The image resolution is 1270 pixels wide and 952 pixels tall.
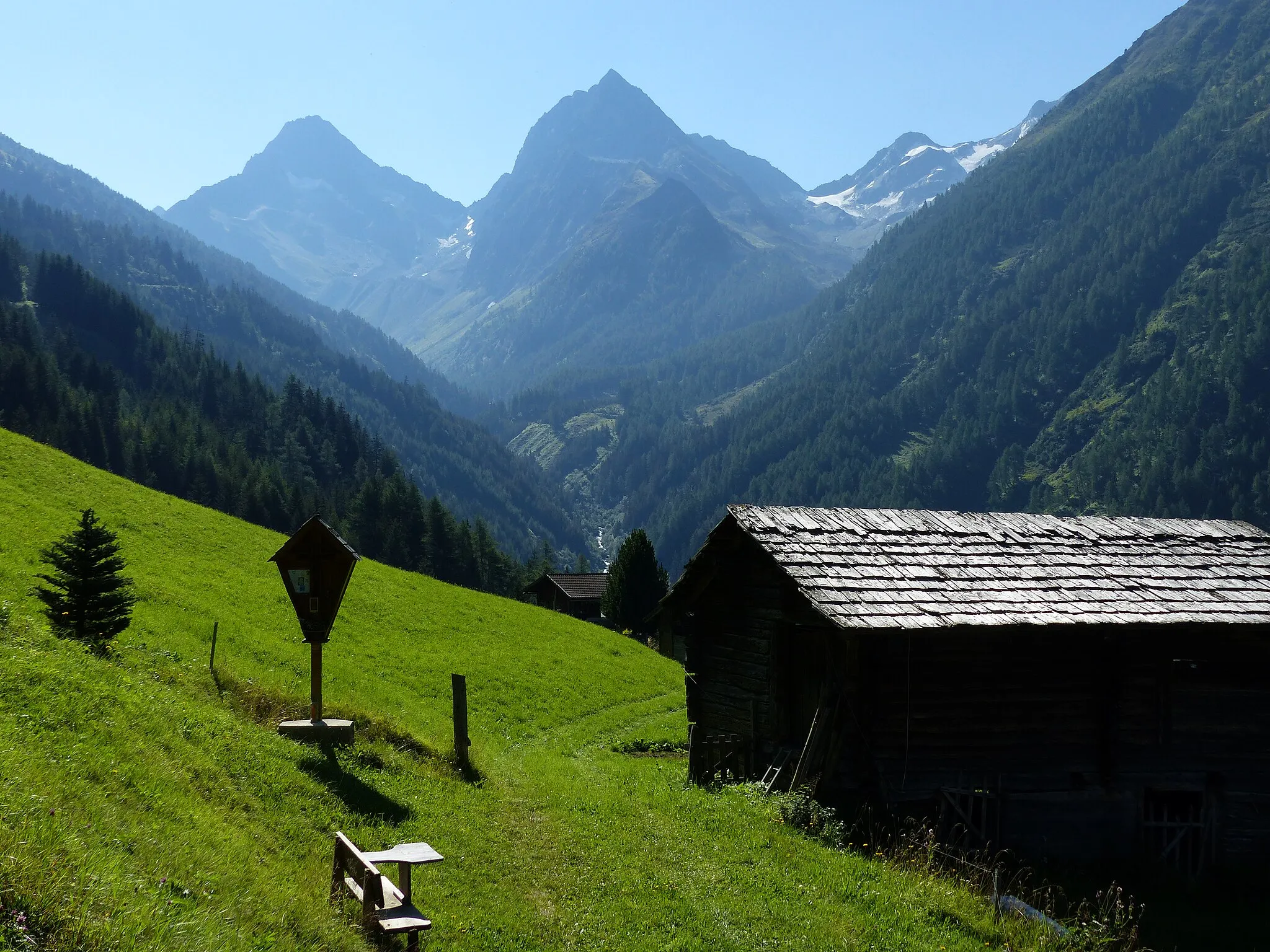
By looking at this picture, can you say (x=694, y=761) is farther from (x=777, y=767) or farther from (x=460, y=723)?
(x=460, y=723)

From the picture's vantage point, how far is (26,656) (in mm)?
12172

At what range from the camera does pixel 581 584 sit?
93938 mm

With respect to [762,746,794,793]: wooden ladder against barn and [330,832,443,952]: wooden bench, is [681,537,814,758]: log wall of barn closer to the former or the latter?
[762,746,794,793]: wooden ladder against barn

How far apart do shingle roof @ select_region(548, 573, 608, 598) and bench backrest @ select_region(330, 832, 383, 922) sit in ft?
262

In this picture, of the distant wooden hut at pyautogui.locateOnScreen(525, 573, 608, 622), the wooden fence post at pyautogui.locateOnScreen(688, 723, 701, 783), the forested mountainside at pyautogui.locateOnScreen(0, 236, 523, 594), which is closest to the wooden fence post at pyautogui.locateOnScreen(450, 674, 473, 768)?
the wooden fence post at pyautogui.locateOnScreen(688, 723, 701, 783)

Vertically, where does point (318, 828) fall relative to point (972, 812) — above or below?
above

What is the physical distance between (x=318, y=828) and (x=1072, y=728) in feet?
49.5

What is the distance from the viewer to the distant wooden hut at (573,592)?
9106cm

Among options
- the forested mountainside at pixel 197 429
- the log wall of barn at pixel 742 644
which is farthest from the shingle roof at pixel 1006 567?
the forested mountainside at pixel 197 429

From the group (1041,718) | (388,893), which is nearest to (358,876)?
(388,893)

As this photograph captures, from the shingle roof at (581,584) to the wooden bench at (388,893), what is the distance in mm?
80374

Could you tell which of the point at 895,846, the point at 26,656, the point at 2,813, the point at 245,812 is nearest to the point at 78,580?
the point at 26,656

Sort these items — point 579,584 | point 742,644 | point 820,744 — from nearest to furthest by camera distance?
1. point 820,744
2. point 742,644
3. point 579,584

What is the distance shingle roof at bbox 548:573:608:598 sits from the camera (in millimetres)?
91438
